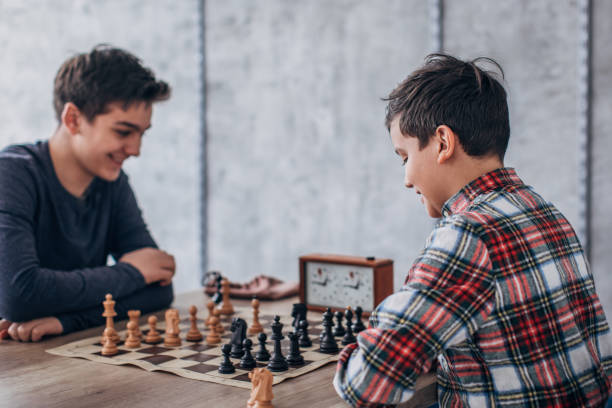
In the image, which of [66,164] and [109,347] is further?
[66,164]

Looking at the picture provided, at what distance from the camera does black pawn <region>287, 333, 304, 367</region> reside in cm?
154

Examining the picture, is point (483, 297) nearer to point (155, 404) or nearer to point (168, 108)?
point (155, 404)

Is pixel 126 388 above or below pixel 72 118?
below

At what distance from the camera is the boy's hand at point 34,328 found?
5.92 ft

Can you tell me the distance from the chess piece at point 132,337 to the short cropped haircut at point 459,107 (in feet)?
3.06

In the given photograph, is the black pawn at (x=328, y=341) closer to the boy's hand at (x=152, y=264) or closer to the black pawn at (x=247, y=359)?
the black pawn at (x=247, y=359)

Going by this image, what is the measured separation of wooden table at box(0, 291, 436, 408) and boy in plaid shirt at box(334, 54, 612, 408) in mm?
137

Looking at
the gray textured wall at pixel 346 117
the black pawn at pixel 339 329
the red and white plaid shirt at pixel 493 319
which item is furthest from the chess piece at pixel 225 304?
the gray textured wall at pixel 346 117

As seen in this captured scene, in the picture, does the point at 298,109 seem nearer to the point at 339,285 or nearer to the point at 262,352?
the point at 339,285

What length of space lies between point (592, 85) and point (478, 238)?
2.34 meters

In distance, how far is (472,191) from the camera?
4.58ft

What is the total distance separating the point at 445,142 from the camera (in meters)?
1.43

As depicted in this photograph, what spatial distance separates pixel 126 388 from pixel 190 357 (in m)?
0.26

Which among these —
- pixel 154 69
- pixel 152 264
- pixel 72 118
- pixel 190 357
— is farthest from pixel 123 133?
pixel 154 69
